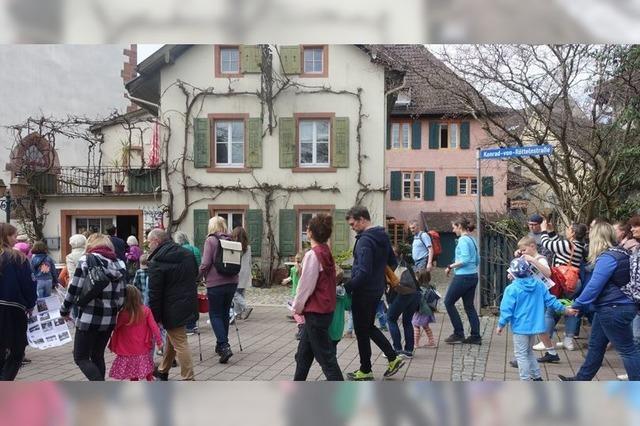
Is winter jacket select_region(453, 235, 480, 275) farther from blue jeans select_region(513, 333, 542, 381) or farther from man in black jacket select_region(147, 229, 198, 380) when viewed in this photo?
man in black jacket select_region(147, 229, 198, 380)

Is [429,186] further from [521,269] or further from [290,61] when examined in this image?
[521,269]

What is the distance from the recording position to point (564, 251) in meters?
7.07

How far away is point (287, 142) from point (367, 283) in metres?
9.27

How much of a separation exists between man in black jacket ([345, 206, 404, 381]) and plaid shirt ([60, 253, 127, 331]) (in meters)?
1.87

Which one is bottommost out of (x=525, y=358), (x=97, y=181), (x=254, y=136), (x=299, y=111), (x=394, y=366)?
(x=394, y=366)

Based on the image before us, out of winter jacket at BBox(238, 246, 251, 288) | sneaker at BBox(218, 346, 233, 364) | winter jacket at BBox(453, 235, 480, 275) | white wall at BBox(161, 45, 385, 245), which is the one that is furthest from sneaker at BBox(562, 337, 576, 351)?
white wall at BBox(161, 45, 385, 245)

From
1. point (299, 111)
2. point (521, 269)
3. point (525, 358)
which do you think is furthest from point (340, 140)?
point (525, 358)

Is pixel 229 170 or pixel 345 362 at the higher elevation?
pixel 229 170

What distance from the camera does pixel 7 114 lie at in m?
13.9

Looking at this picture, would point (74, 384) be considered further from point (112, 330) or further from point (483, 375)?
point (483, 375)

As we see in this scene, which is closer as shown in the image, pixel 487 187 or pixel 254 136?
pixel 254 136

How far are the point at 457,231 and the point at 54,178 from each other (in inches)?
427

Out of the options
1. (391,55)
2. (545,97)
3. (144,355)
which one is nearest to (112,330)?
(144,355)

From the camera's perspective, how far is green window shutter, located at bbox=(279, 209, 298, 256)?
14.8 m
